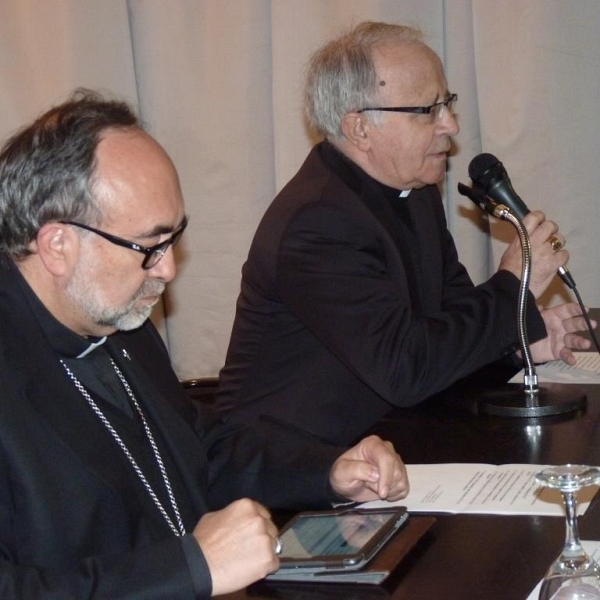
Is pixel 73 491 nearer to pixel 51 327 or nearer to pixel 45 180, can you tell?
pixel 51 327

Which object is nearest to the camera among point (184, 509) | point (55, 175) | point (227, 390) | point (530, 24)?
point (55, 175)

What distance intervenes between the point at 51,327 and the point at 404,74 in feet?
4.04

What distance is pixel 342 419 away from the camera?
8.03ft

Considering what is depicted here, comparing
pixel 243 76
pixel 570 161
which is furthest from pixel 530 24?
pixel 243 76

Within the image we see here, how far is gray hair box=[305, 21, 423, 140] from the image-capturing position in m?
2.59

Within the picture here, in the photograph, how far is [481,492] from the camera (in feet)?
5.59

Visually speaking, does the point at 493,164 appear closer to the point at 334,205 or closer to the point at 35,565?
the point at 334,205

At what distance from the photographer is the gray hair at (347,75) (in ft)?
8.50

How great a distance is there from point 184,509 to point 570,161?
2030mm

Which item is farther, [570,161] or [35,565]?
[570,161]

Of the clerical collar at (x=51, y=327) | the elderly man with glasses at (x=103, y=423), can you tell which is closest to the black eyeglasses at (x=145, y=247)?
the elderly man with glasses at (x=103, y=423)

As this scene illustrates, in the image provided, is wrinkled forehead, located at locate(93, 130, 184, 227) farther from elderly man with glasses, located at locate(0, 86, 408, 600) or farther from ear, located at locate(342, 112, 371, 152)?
ear, located at locate(342, 112, 371, 152)

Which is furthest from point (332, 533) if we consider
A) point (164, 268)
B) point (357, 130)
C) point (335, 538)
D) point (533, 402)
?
point (357, 130)

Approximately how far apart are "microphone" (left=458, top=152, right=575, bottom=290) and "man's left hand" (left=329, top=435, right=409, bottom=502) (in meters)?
0.74
